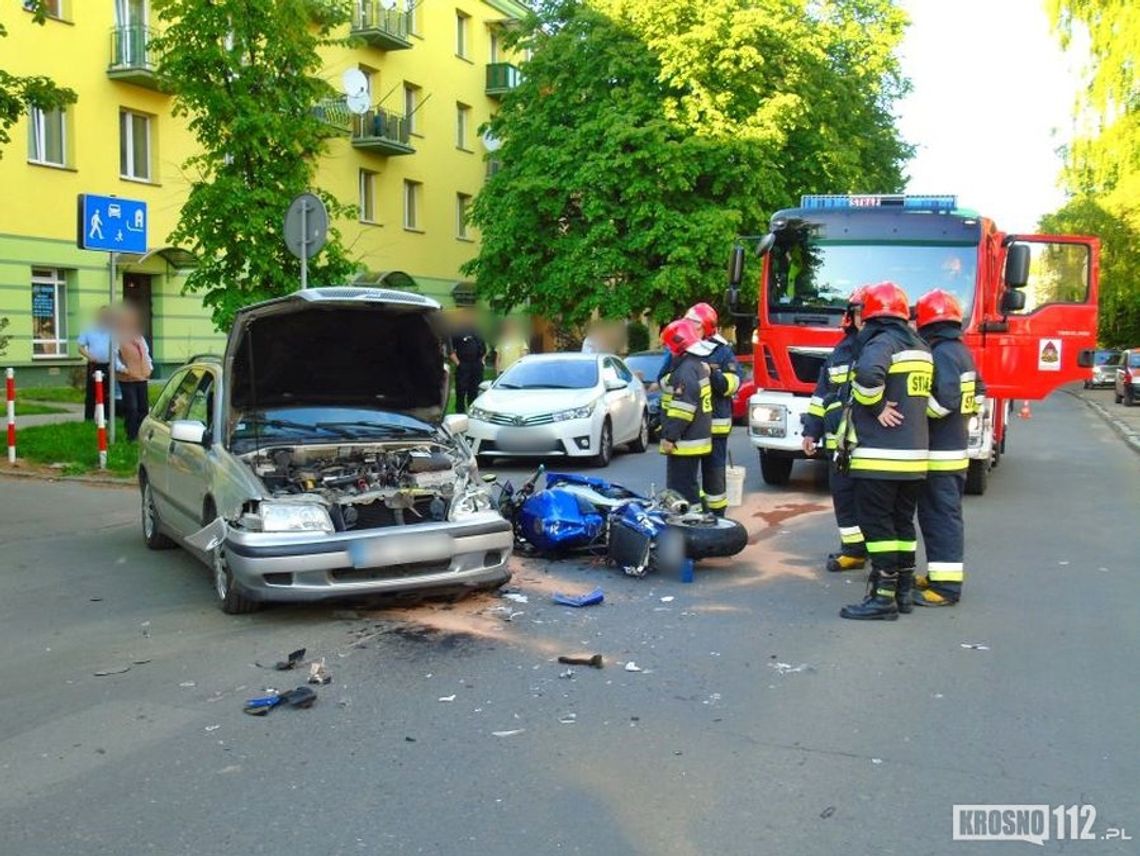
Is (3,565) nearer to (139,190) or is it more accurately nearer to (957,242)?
(957,242)

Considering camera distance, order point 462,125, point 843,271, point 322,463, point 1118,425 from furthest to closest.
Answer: point 462,125 → point 1118,425 → point 843,271 → point 322,463

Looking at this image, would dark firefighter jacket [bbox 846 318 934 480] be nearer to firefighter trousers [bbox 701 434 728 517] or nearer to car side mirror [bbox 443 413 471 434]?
firefighter trousers [bbox 701 434 728 517]

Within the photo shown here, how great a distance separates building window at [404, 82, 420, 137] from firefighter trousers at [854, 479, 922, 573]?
30.3 m

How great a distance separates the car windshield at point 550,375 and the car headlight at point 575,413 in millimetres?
656

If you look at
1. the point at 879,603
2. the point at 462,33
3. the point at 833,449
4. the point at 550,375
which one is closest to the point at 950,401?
the point at 833,449

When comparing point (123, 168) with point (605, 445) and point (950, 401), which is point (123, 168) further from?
point (950, 401)

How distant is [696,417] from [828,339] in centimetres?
301

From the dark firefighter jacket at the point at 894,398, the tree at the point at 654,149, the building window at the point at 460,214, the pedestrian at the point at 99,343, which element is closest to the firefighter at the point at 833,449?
the dark firefighter jacket at the point at 894,398

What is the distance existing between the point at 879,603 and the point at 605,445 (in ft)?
25.0

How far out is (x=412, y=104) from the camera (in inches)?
1383

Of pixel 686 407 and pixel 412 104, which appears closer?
pixel 686 407

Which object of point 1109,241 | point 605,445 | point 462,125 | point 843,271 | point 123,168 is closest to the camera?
point 843,271

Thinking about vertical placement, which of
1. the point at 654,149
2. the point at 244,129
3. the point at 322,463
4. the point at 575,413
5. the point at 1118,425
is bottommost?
the point at 1118,425

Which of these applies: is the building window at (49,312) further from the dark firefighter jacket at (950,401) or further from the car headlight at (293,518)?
the dark firefighter jacket at (950,401)
